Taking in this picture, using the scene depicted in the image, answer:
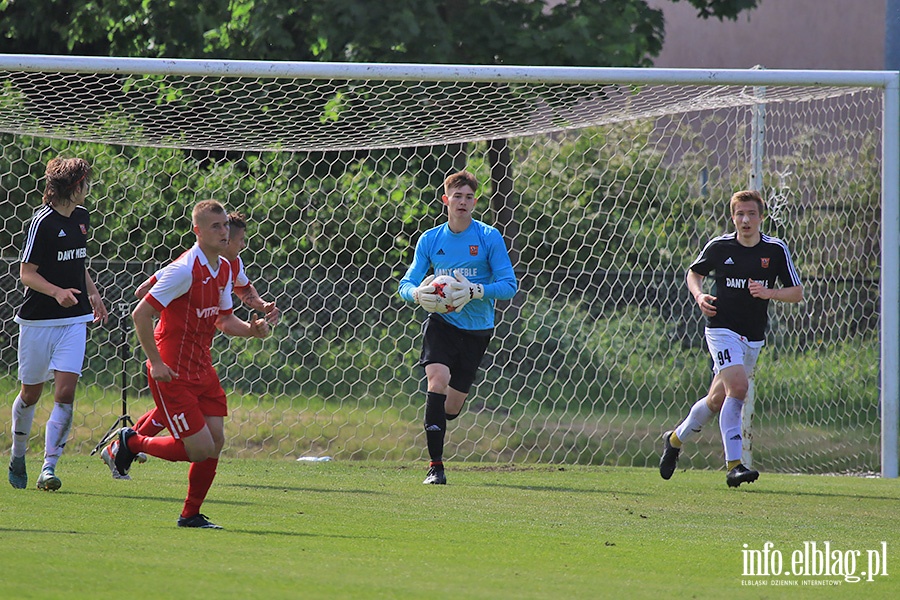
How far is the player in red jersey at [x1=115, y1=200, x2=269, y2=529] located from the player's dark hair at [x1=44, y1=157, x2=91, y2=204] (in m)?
1.27

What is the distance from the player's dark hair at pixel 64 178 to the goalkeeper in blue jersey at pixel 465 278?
1922 millimetres

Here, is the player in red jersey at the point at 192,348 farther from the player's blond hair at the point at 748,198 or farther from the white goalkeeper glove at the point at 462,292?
the player's blond hair at the point at 748,198

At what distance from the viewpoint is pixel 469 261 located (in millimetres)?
6785

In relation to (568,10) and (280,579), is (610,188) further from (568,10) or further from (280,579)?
(280,579)

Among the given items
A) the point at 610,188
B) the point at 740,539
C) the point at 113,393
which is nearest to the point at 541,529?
the point at 740,539

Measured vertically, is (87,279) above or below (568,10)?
below

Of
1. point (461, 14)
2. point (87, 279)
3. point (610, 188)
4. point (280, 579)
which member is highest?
point (461, 14)

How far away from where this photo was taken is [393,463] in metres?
8.00

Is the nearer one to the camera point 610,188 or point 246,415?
point 246,415

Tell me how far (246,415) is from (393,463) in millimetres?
1725

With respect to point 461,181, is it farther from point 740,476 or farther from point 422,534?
point 422,534

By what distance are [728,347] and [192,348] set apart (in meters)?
3.48

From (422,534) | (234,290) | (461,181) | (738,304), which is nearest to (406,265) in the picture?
(461,181)

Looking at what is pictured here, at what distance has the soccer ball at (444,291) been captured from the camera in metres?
6.45
